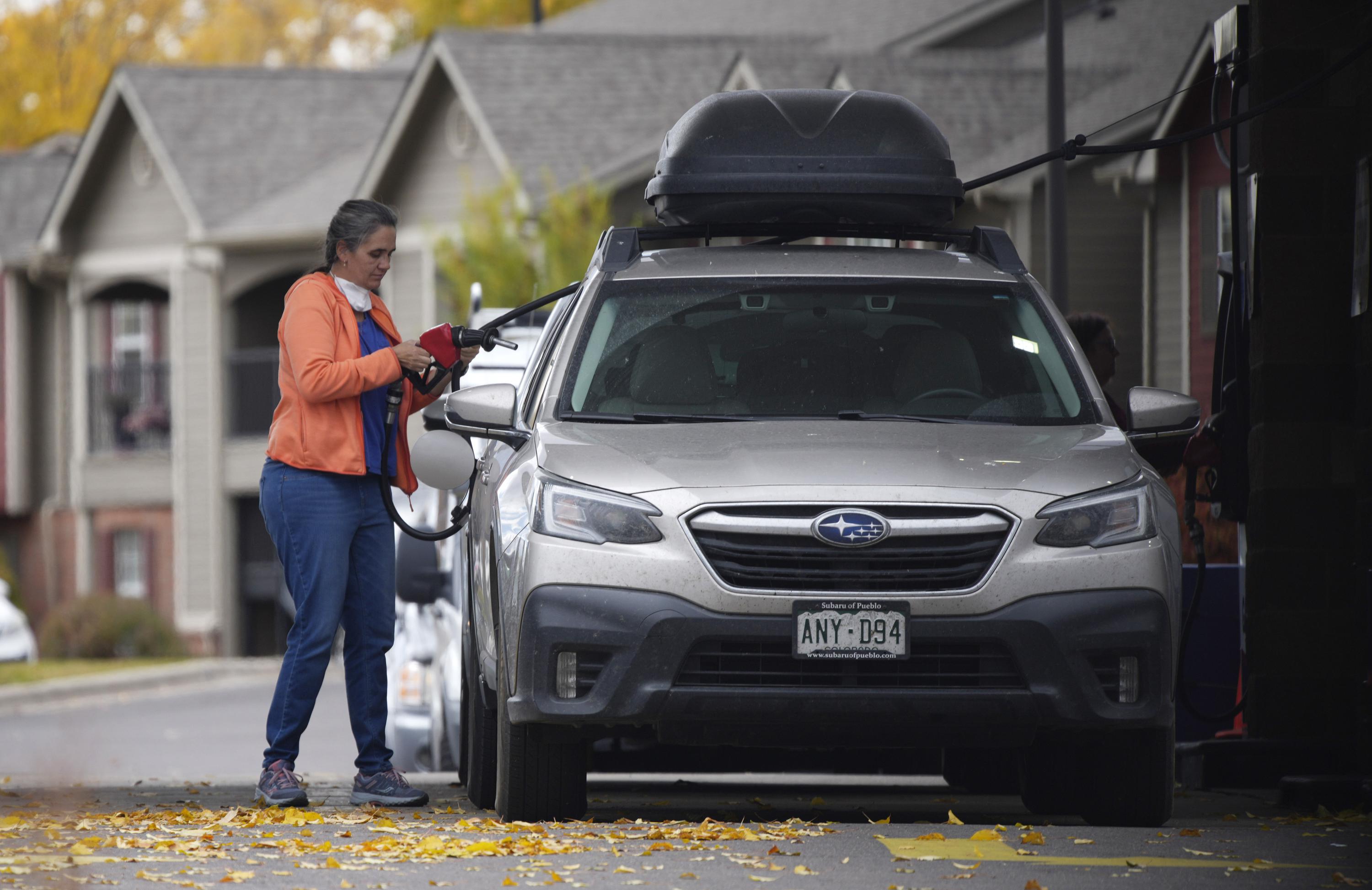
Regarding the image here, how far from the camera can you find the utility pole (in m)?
13.8

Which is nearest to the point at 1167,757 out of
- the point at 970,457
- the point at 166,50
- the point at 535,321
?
the point at 970,457

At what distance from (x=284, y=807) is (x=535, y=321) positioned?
17.8 ft

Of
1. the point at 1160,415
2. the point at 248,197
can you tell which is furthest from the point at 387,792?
the point at 248,197

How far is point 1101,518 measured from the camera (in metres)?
7.20

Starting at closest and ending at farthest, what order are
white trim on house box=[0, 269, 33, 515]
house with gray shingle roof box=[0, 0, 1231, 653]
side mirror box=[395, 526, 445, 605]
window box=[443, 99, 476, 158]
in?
side mirror box=[395, 526, 445, 605] → house with gray shingle roof box=[0, 0, 1231, 653] → window box=[443, 99, 476, 158] → white trim on house box=[0, 269, 33, 515]

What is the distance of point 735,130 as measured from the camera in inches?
352

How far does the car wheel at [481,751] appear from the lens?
8.64m

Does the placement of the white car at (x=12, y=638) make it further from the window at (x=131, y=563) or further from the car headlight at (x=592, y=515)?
the car headlight at (x=592, y=515)

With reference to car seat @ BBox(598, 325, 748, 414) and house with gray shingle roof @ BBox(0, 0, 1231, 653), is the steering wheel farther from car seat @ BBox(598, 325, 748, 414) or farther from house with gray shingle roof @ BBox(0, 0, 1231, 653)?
house with gray shingle roof @ BBox(0, 0, 1231, 653)

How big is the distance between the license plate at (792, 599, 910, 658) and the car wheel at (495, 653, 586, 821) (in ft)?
2.93

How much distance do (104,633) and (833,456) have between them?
83.9 feet

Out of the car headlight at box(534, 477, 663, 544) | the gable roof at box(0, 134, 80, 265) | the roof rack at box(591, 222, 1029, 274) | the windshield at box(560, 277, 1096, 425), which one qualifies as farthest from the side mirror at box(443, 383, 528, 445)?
the gable roof at box(0, 134, 80, 265)

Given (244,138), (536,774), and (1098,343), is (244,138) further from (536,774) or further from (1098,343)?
(536,774)

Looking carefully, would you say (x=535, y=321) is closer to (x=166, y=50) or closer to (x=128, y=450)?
(x=128, y=450)
